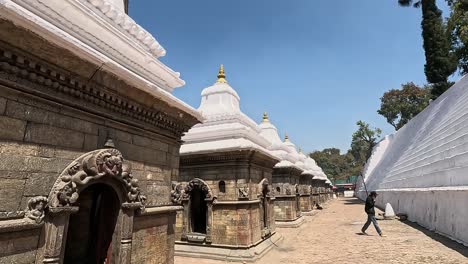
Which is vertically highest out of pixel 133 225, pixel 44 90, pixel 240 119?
pixel 240 119

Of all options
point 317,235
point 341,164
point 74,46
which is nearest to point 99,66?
point 74,46

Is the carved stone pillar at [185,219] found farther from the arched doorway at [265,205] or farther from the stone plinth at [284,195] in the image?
the stone plinth at [284,195]

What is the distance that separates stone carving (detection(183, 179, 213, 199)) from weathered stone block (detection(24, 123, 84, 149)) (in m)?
5.93

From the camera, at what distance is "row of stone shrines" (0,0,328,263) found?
2959 mm

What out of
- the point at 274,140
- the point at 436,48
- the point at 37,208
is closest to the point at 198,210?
the point at 37,208

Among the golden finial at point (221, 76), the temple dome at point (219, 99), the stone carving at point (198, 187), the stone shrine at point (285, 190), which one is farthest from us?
the stone shrine at point (285, 190)

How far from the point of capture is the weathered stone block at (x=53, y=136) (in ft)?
10.5

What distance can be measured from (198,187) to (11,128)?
6.99m

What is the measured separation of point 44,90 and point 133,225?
2.49 metres

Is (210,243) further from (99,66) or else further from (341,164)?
(341,164)

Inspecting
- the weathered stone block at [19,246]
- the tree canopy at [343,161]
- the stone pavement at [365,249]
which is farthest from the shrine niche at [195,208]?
the tree canopy at [343,161]

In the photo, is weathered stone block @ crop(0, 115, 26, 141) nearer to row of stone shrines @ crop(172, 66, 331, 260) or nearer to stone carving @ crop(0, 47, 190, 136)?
stone carving @ crop(0, 47, 190, 136)

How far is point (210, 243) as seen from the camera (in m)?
9.05

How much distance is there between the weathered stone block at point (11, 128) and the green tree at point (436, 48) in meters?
31.7
